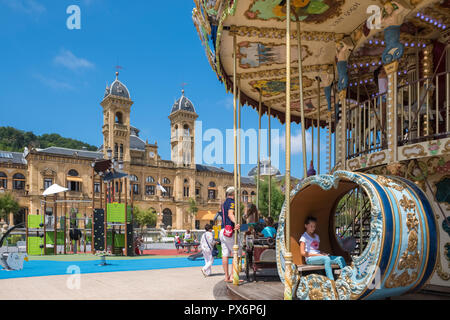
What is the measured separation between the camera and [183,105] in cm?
6650

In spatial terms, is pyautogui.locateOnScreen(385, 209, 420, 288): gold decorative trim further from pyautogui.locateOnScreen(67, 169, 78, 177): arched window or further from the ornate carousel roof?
pyautogui.locateOnScreen(67, 169, 78, 177): arched window

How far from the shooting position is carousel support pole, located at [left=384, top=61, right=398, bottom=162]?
22.6 feet

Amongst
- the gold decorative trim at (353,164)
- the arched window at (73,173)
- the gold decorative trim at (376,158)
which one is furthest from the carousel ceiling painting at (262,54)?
the arched window at (73,173)

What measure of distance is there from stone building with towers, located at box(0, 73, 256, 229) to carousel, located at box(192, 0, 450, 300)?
1774 inches

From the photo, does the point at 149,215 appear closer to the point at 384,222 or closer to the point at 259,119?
the point at 259,119

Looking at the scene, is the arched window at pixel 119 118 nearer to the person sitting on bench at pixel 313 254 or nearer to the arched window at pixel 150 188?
the arched window at pixel 150 188

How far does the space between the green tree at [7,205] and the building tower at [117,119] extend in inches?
572

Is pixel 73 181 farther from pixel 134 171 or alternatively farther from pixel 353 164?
pixel 353 164

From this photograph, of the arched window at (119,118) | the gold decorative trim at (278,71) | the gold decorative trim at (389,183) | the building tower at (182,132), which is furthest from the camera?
the building tower at (182,132)

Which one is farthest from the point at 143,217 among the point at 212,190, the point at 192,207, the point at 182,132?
the point at 212,190

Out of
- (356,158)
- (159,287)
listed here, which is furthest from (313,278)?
(159,287)

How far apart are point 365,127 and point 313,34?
2.52 meters

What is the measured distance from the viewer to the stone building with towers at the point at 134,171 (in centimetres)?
5394

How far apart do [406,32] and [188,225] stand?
58042 mm
